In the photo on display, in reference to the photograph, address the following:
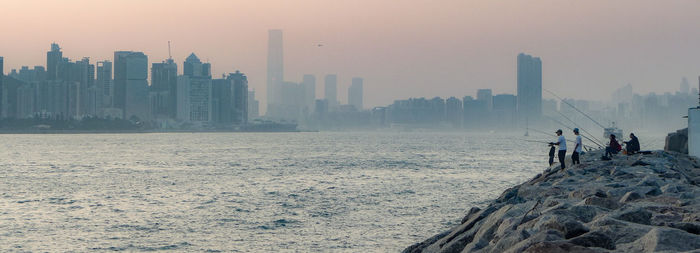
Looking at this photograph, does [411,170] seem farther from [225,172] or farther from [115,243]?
[115,243]

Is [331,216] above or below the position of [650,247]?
below

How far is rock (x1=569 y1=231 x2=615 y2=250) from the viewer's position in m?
5.73

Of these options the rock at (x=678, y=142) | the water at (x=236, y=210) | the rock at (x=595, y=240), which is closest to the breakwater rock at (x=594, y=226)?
the rock at (x=595, y=240)

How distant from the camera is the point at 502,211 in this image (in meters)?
10.0

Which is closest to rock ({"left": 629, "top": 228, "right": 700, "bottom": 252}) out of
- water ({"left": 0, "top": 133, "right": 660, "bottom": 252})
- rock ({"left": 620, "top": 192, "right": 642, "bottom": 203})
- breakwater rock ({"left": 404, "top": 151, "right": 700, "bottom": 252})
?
breakwater rock ({"left": 404, "top": 151, "right": 700, "bottom": 252})

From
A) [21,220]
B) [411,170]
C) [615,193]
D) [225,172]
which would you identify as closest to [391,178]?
[411,170]

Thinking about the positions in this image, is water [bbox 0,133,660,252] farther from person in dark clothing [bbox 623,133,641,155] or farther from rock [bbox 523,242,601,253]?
rock [bbox 523,242,601,253]

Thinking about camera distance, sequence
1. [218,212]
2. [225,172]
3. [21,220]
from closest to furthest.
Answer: [21,220], [218,212], [225,172]

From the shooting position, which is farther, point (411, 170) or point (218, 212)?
point (411, 170)

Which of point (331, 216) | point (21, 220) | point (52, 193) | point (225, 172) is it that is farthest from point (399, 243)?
point (225, 172)

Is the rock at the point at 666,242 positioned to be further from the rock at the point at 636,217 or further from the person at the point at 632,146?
the person at the point at 632,146

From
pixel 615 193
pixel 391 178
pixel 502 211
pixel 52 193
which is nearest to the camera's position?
pixel 502 211

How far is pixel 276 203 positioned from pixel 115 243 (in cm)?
850

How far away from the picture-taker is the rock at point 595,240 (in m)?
5.73
